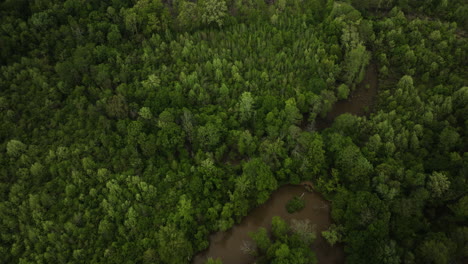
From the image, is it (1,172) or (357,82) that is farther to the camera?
(357,82)

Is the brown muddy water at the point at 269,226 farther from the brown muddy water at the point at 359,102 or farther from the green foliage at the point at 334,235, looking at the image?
the brown muddy water at the point at 359,102

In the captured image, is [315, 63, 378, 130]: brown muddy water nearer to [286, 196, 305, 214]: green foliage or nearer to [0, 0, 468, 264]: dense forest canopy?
[0, 0, 468, 264]: dense forest canopy

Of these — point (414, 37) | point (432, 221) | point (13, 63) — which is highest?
point (414, 37)

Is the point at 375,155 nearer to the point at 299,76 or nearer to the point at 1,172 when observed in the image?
the point at 299,76

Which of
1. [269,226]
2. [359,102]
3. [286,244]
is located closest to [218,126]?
[269,226]

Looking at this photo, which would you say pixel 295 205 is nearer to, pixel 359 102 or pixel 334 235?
pixel 334 235

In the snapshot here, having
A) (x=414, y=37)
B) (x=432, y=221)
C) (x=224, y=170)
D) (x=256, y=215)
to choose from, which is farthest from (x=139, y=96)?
(x=414, y=37)

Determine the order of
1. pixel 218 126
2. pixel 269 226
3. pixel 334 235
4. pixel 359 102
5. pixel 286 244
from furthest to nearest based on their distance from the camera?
pixel 359 102, pixel 218 126, pixel 269 226, pixel 334 235, pixel 286 244
